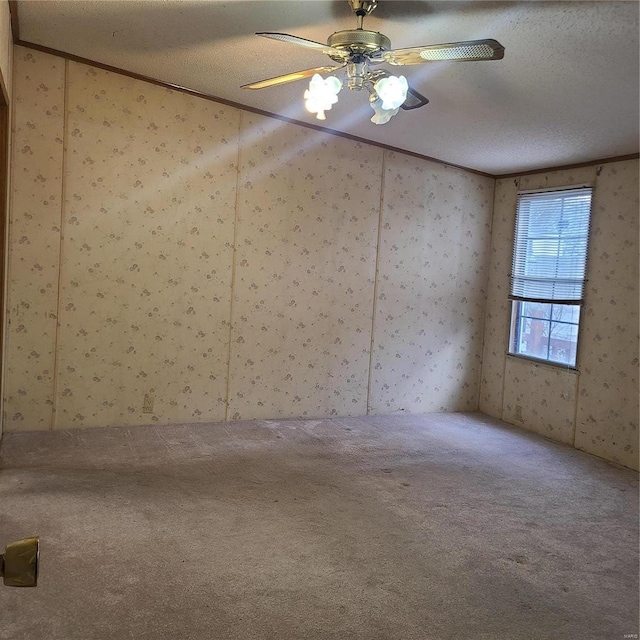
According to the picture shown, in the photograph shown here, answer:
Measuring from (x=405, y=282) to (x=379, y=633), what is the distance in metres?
3.91

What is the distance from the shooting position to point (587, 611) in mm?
2645

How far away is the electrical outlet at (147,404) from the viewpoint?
5.02 meters

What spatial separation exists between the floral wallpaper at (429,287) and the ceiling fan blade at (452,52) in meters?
2.95

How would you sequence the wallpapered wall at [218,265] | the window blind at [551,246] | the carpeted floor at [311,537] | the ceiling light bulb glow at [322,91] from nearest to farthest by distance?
the carpeted floor at [311,537]
the ceiling light bulb glow at [322,91]
the wallpapered wall at [218,265]
the window blind at [551,246]

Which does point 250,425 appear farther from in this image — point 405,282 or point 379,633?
point 379,633

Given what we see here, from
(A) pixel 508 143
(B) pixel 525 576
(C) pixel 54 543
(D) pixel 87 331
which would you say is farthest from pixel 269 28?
(B) pixel 525 576

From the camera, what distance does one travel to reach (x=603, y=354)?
16.1ft

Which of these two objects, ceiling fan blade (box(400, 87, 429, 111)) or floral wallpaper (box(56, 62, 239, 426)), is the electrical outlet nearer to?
floral wallpaper (box(56, 62, 239, 426))

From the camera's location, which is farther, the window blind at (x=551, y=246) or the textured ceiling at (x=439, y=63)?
the window blind at (x=551, y=246)

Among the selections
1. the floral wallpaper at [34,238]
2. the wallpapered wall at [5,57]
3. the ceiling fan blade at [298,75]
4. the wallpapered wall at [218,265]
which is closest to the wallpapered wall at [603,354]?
the wallpapered wall at [218,265]

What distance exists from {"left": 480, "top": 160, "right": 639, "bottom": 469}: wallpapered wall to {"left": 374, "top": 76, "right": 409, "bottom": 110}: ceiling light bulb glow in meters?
2.77

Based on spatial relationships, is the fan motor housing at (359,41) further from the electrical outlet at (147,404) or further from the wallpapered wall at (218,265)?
the electrical outlet at (147,404)

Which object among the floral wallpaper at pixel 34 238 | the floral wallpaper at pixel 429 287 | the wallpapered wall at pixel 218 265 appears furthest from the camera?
the floral wallpaper at pixel 429 287

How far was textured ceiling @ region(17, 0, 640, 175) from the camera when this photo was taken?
9.84 ft
